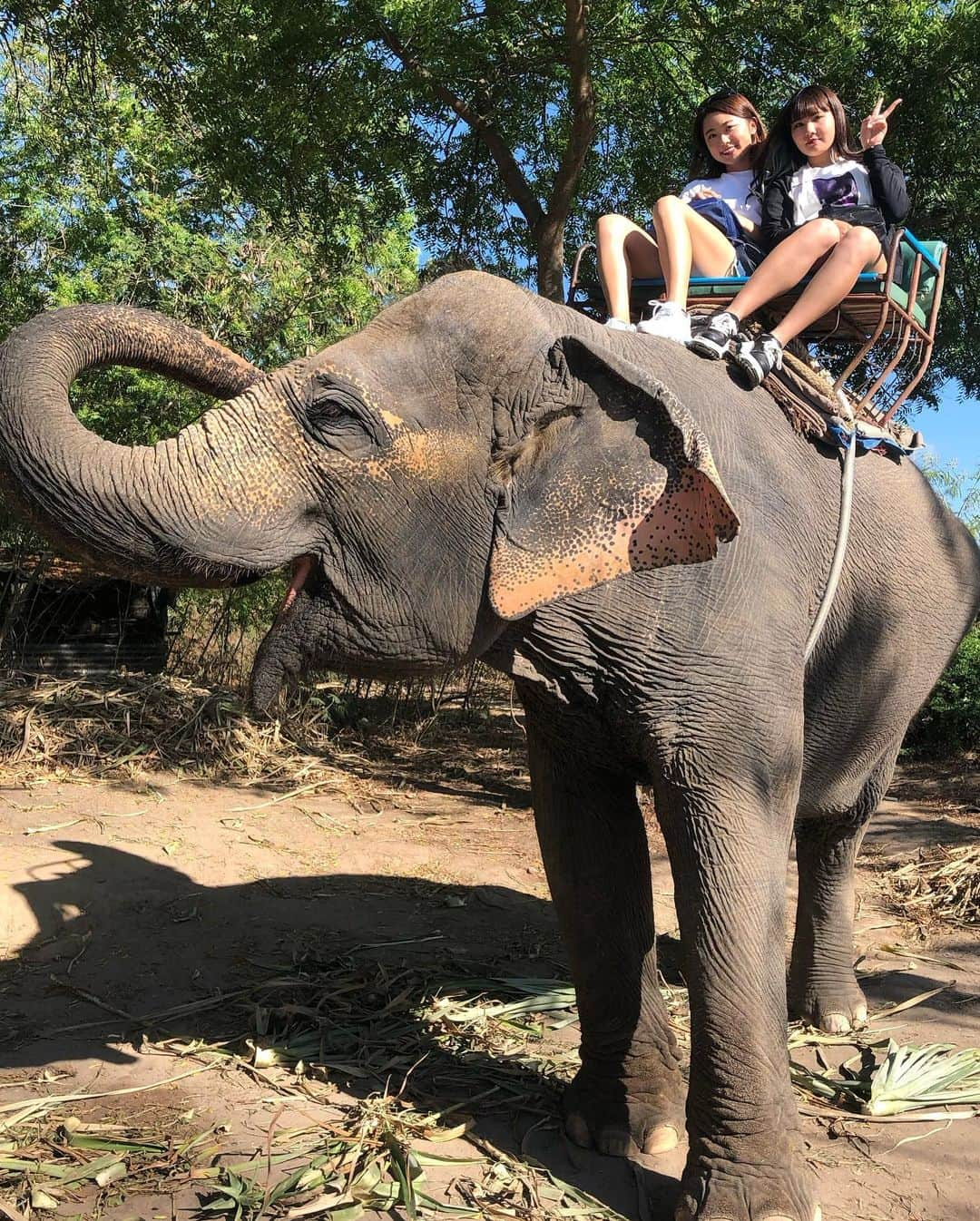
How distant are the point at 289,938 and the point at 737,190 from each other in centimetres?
351

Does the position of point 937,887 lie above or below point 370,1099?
above

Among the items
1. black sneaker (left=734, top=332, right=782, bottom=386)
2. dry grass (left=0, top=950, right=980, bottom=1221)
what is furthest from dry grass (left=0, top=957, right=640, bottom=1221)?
black sneaker (left=734, top=332, right=782, bottom=386)

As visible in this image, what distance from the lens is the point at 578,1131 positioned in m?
3.36

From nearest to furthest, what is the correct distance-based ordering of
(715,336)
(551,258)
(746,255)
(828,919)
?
(715,336)
(746,255)
(828,919)
(551,258)

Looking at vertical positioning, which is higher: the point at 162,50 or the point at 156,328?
the point at 162,50

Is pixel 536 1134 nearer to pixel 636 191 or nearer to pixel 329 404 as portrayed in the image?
pixel 329 404

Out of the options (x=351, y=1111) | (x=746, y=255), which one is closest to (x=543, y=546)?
(x=746, y=255)

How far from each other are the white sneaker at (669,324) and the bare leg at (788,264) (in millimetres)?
195

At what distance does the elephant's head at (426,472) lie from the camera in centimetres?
247

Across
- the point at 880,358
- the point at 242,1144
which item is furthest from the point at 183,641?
the point at 242,1144

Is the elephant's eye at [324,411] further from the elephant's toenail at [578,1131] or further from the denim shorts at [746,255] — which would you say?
the elephant's toenail at [578,1131]

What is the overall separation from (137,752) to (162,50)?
5.02m

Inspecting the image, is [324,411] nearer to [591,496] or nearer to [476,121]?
[591,496]

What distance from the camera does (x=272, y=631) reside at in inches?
102
